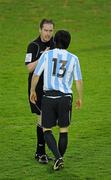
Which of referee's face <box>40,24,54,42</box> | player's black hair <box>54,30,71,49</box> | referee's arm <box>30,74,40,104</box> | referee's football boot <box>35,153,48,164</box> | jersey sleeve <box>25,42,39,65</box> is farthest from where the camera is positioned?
referee's football boot <box>35,153,48,164</box>

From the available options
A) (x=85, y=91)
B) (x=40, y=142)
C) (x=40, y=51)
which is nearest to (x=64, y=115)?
(x=40, y=142)

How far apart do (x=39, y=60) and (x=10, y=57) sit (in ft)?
43.3

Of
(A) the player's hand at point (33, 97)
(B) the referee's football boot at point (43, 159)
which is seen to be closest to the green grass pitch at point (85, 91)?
(B) the referee's football boot at point (43, 159)

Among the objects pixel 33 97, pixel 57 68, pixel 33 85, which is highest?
pixel 57 68

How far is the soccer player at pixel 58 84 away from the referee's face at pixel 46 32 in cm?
27

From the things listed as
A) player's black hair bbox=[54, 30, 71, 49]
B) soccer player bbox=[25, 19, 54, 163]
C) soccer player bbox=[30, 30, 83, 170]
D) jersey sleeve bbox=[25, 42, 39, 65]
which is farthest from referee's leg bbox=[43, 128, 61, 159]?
player's black hair bbox=[54, 30, 71, 49]

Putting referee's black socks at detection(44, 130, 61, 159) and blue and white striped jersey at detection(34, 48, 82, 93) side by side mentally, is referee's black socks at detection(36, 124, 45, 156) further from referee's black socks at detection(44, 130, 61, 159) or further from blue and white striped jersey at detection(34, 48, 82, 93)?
blue and white striped jersey at detection(34, 48, 82, 93)

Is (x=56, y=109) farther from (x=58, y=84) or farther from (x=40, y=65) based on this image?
(x=40, y=65)

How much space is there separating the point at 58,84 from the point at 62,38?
0.64 metres

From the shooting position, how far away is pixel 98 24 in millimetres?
28219

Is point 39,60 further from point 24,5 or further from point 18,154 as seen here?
point 24,5

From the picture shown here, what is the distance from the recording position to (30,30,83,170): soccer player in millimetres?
8391

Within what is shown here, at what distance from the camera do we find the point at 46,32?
345 inches

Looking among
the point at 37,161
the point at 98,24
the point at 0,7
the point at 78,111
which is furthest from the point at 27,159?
the point at 0,7
